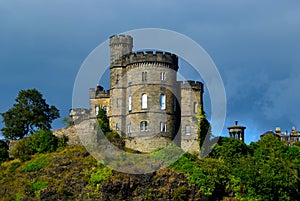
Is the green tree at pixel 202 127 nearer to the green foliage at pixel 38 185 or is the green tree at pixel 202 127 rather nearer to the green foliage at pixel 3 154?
the green foliage at pixel 38 185

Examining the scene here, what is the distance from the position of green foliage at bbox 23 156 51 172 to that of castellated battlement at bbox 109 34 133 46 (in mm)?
14713

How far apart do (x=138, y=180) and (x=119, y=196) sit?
1979 mm

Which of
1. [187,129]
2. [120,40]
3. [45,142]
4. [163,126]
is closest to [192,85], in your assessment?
[187,129]

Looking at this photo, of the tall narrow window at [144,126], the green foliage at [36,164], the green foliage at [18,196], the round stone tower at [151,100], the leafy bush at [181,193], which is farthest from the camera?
the tall narrow window at [144,126]

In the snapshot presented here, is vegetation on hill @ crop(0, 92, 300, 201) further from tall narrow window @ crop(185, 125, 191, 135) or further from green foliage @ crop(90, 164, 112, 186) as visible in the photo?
tall narrow window @ crop(185, 125, 191, 135)

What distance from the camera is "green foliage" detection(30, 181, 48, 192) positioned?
49938 millimetres

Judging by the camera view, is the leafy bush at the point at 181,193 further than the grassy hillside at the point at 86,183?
No

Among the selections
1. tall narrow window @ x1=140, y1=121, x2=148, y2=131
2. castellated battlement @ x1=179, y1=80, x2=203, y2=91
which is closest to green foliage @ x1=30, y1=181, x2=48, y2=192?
tall narrow window @ x1=140, y1=121, x2=148, y2=131

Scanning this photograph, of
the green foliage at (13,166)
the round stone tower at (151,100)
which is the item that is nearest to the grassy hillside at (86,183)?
the green foliage at (13,166)

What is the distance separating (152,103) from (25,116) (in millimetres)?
13878

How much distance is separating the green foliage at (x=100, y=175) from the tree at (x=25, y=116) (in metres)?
14.6

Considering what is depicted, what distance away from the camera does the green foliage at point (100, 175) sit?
162 feet

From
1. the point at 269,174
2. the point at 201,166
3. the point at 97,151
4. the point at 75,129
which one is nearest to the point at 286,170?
the point at 269,174

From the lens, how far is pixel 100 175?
49.7 m
